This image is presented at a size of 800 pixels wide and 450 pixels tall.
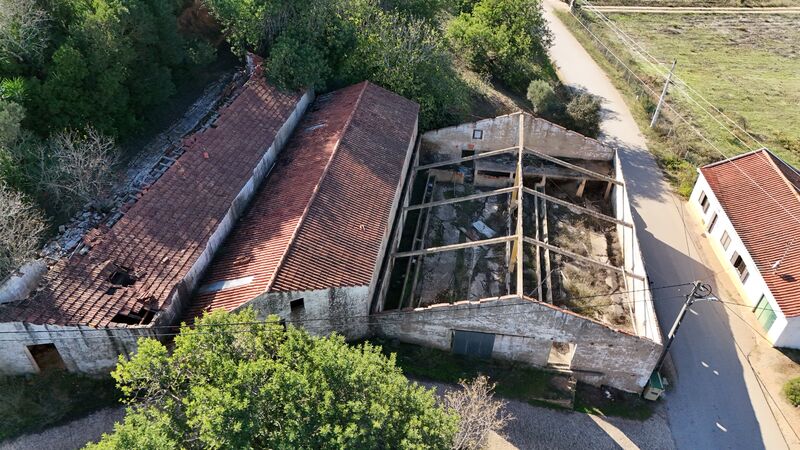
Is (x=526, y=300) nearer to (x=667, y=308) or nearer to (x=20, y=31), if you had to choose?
(x=667, y=308)

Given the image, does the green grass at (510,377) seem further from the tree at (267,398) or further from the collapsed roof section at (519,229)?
the tree at (267,398)

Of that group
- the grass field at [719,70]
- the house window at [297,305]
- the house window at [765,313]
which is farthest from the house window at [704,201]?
the house window at [297,305]

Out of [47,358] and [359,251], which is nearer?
[47,358]

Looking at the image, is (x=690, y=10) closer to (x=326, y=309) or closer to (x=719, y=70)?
(x=719, y=70)

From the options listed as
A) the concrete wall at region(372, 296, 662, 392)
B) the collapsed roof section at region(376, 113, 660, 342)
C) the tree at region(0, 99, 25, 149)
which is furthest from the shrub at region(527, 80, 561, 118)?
the tree at region(0, 99, 25, 149)

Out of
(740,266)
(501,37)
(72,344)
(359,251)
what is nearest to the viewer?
(72,344)

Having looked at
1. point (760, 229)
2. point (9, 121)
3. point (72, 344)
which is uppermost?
point (9, 121)

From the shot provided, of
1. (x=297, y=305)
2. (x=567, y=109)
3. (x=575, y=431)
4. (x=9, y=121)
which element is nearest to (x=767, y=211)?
(x=567, y=109)

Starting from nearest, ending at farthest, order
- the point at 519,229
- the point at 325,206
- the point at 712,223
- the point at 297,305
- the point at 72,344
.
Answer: the point at 72,344, the point at 297,305, the point at 325,206, the point at 519,229, the point at 712,223

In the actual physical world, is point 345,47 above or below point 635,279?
above

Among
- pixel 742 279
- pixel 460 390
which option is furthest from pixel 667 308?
pixel 460 390
